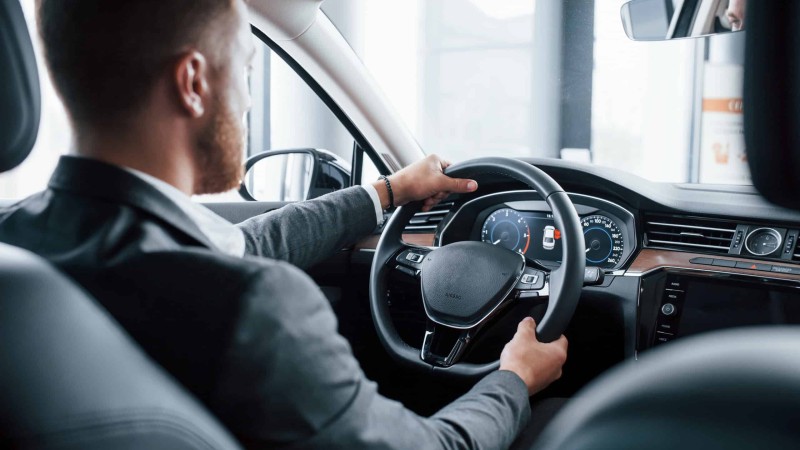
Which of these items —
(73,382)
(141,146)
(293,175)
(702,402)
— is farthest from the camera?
(293,175)

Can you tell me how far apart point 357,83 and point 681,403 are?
1.94m

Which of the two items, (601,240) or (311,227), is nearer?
(311,227)

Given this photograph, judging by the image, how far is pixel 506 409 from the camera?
130 centimetres

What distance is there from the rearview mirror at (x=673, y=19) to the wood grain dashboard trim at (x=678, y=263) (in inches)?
20.4

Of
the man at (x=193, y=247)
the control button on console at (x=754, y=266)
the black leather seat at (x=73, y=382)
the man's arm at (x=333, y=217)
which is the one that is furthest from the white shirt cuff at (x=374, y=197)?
the black leather seat at (x=73, y=382)

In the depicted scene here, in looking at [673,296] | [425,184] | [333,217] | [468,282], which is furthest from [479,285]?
[673,296]

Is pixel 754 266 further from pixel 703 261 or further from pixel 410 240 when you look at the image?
pixel 410 240

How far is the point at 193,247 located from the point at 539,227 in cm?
120

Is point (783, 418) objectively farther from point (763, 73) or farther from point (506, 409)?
point (506, 409)

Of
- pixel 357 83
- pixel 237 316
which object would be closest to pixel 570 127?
→ pixel 357 83

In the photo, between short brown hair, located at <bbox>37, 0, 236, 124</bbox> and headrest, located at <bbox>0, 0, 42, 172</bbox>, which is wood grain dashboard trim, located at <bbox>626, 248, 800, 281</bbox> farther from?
headrest, located at <bbox>0, 0, 42, 172</bbox>

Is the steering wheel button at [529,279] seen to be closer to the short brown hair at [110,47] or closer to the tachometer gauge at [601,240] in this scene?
the tachometer gauge at [601,240]

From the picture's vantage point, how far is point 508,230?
207 cm

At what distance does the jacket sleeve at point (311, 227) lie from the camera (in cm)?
180
